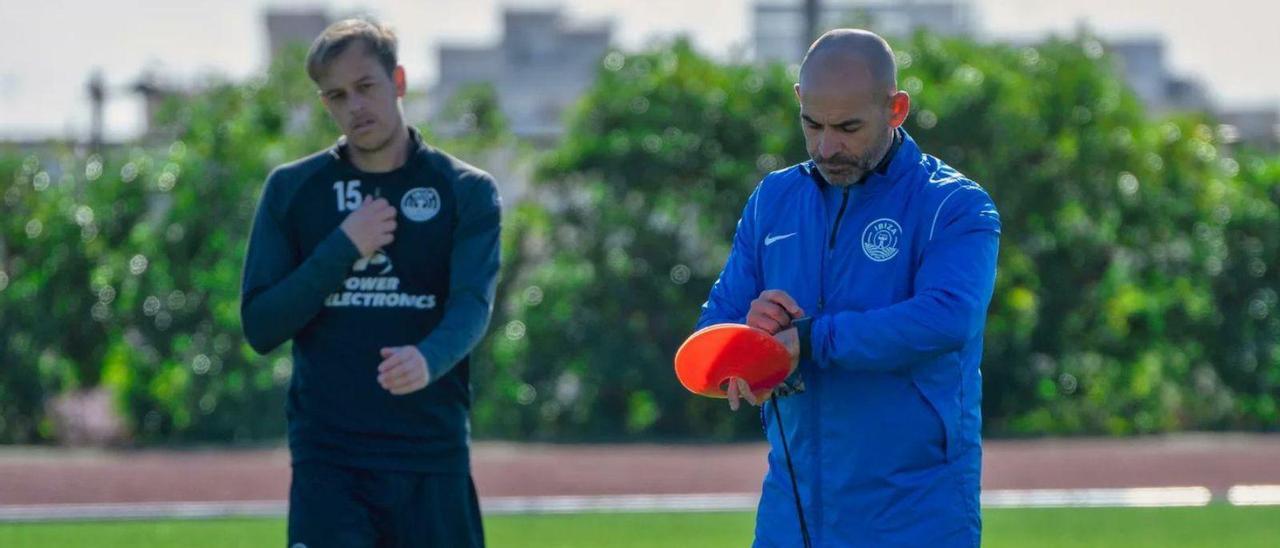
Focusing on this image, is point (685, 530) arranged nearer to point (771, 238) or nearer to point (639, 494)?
point (639, 494)

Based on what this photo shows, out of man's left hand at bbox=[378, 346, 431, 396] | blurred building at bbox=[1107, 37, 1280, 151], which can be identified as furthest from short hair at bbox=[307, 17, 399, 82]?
blurred building at bbox=[1107, 37, 1280, 151]

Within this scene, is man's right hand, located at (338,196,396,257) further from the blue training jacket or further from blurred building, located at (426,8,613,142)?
blurred building, located at (426,8,613,142)

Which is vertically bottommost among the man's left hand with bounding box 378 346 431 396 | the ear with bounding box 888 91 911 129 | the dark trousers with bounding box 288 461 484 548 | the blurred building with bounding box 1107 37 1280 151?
the dark trousers with bounding box 288 461 484 548

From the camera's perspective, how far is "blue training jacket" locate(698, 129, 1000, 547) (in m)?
4.22

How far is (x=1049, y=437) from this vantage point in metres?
19.7

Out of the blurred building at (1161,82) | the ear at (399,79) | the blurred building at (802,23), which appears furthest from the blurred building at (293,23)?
the ear at (399,79)

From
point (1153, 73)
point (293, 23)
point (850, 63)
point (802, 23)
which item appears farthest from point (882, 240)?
point (1153, 73)

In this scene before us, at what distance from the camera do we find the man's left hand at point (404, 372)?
17.1ft

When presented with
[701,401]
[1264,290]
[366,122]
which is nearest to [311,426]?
[366,122]

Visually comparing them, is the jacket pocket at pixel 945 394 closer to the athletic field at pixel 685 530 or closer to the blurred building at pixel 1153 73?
the athletic field at pixel 685 530

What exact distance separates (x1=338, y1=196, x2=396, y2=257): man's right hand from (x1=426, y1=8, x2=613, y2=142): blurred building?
303 ft

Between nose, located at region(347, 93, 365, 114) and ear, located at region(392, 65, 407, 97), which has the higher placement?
ear, located at region(392, 65, 407, 97)

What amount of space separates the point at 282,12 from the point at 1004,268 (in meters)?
73.4

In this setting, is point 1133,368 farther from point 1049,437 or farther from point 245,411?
point 245,411
